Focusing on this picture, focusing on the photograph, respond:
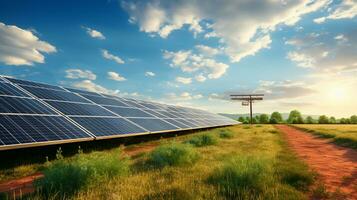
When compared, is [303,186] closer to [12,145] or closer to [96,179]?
[96,179]

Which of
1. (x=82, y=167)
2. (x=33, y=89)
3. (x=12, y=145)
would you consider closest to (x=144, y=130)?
(x=33, y=89)

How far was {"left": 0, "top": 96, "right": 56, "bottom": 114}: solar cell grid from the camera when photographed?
422 inches

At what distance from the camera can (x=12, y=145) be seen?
8.13m

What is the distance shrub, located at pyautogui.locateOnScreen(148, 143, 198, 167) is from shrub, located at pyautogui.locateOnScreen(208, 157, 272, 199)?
2164 millimetres

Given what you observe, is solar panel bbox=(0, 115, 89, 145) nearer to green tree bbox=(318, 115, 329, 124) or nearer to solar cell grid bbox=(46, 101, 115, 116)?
solar cell grid bbox=(46, 101, 115, 116)

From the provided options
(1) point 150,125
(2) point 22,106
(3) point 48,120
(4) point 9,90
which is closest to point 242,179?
(3) point 48,120

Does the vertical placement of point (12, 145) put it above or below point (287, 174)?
above

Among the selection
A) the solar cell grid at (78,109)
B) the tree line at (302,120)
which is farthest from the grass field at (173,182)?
the tree line at (302,120)

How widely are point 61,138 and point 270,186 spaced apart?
295 inches

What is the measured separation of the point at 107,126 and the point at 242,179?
907 cm

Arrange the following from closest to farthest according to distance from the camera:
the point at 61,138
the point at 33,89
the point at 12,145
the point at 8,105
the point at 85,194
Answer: the point at 85,194 < the point at 12,145 < the point at 61,138 < the point at 8,105 < the point at 33,89

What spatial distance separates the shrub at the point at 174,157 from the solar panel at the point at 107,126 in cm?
336

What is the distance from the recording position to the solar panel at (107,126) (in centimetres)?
1291

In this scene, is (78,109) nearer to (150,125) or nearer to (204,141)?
(150,125)
